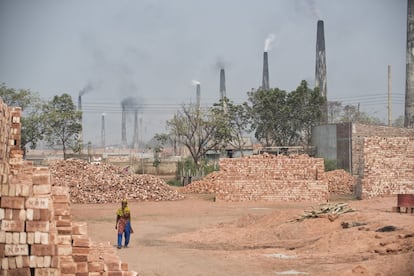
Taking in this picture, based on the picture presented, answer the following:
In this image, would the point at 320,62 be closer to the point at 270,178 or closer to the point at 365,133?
the point at 365,133

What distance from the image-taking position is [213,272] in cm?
1398

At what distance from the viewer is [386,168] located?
1241 inches

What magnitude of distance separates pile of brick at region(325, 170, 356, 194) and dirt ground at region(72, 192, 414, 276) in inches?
493

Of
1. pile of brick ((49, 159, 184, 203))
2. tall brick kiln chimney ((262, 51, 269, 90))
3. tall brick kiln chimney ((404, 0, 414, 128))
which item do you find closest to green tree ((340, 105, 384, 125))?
tall brick kiln chimney ((262, 51, 269, 90))

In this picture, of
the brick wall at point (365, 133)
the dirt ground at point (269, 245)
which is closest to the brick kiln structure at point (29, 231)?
the dirt ground at point (269, 245)

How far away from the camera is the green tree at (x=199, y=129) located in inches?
2251

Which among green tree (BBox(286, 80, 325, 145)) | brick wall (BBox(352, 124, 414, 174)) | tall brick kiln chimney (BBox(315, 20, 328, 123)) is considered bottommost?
brick wall (BBox(352, 124, 414, 174))

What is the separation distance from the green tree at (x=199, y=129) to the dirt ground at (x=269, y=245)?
3100 centimetres

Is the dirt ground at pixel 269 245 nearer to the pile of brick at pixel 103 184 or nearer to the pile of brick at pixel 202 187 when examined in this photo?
the pile of brick at pixel 103 184

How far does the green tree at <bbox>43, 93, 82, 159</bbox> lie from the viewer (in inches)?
2144

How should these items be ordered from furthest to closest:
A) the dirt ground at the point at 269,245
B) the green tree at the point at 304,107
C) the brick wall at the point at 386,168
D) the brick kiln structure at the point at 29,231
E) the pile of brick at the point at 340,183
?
the green tree at the point at 304,107
the pile of brick at the point at 340,183
the brick wall at the point at 386,168
the dirt ground at the point at 269,245
the brick kiln structure at the point at 29,231

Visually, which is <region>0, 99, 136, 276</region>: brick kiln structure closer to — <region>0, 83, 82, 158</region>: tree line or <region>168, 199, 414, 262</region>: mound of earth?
<region>168, 199, 414, 262</region>: mound of earth

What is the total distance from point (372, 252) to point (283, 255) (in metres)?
2.08

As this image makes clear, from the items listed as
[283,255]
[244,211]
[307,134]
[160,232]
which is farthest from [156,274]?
[307,134]
